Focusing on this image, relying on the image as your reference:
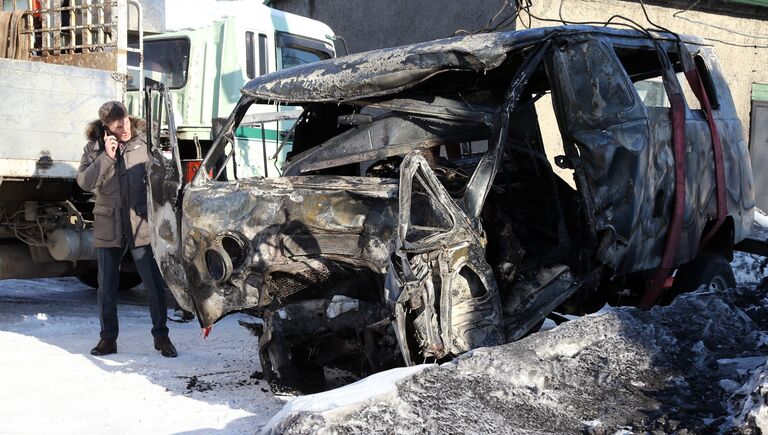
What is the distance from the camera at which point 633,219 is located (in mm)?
4812

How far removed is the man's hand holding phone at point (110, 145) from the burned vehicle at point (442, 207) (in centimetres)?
110

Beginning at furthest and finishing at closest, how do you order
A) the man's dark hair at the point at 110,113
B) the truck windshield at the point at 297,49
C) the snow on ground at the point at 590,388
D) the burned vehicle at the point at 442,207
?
the truck windshield at the point at 297,49
the man's dark hair at the point at 110,113
the burned vehicle at the point at 442,207
the snow on ground at the point at 590,388

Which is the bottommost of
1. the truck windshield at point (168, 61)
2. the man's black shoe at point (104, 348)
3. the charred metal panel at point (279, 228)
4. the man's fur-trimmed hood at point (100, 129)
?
the man's black shoe at point (104, 348)

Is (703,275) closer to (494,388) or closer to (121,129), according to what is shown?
(494,388)

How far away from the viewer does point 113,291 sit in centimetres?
625

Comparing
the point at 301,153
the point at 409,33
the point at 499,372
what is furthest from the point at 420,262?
the point at 409,33

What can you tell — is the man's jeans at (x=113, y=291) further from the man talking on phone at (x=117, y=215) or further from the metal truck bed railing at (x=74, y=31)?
the metal truck bed railing at (x=74, y=31)

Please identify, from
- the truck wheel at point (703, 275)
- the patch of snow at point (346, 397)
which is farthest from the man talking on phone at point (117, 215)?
the truck wheel at point (703, 275)

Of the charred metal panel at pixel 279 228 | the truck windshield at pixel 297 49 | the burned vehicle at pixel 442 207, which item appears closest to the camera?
the burned vehicle at pixel 442 207

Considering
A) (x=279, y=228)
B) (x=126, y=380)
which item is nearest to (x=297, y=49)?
(x=126, y=380)

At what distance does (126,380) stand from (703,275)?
3655 millimetres

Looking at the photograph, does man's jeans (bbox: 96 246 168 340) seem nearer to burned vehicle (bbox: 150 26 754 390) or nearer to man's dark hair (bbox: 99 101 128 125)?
man's dark hair (bbox: 99 101 128 125)

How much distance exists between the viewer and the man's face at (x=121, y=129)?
6.16 m

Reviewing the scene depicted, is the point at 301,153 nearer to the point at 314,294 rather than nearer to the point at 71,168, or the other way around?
the point at 314,294
